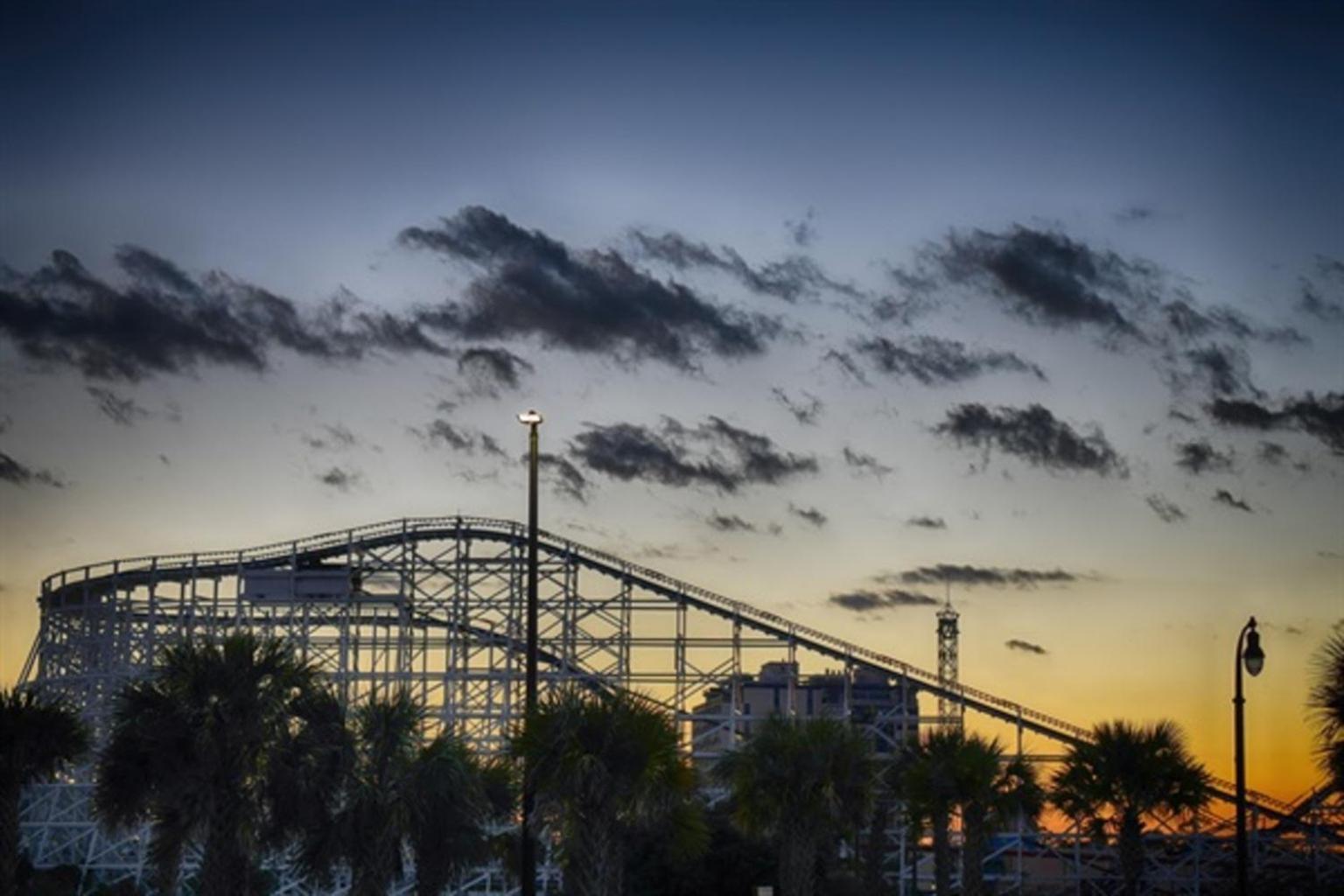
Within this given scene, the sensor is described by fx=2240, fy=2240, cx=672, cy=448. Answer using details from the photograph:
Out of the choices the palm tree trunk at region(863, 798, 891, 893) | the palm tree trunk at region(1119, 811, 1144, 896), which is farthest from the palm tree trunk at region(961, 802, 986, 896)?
the palm tree trunk at region(1119, 811, 1144, 896)

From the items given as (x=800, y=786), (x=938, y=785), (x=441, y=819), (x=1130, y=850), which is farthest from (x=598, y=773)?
(x=938, y=785)

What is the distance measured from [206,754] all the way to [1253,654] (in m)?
19.8

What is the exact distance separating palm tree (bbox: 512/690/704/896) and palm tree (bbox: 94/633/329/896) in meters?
5.24

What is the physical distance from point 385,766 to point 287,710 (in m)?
2.23

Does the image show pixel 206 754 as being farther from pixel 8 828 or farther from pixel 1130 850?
pixel 1130 850

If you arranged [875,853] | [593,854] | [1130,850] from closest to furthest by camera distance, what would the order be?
[593,854] < [1130,850] < [875,853]

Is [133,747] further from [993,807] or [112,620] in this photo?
[112,620]

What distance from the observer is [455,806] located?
45.5 metres

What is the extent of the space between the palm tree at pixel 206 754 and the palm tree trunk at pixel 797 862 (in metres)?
12.3

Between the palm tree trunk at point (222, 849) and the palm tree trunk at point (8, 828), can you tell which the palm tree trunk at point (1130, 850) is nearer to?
the palm tree trunk at point (222, 849)

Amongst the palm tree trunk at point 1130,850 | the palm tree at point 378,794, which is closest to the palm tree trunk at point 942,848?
the palm tree trunk at point 1130,850

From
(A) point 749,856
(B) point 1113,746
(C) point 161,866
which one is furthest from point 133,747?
(A) point 749,856

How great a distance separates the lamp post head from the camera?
116 ft

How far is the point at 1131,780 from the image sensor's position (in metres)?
56.1
